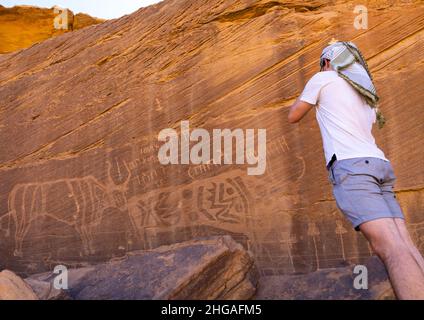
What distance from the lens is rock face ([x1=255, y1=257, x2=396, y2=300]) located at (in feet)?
8.94

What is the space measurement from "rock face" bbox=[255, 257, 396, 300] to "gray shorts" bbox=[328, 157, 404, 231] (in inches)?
33.5

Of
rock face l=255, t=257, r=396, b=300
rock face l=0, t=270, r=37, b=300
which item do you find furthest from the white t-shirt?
rock face l=0, t=270, r=37, b=300

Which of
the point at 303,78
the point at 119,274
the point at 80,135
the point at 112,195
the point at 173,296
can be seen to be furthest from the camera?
the point at 80,135

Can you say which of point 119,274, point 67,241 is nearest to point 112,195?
point 67,241

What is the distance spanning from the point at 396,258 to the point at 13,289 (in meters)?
2.47

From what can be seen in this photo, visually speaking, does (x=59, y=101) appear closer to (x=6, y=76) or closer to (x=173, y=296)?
(x=6, y=76)

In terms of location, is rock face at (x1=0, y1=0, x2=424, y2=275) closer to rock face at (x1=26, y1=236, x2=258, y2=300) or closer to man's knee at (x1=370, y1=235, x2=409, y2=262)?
rock face at (x1=26, y1=236, x2=258, y2=300)

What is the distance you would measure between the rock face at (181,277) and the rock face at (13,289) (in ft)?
0.41

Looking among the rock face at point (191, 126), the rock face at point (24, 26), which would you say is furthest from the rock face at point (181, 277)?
the rock face at point (24, 26)

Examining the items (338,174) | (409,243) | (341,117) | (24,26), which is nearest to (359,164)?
(338,174)

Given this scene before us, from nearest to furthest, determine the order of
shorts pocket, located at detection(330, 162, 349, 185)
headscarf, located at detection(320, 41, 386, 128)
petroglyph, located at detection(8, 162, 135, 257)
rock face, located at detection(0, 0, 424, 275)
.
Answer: shorts pocket, located at detection(330, 162, 349, 185), headscarf, located at detection(320, 41, 386, 128), rock face, located at detection(0, 0, 424, 275), petroglyph, located at detection(8, 162, 135, 257)

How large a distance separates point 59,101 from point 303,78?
304 centimetres

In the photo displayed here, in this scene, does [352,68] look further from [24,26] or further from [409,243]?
[24,26]

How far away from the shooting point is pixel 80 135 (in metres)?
5.14
